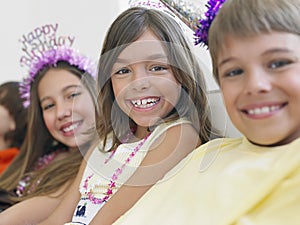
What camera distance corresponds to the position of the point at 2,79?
245cm

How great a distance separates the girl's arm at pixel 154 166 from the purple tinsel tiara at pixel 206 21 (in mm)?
183

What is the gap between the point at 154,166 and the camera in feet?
3.45

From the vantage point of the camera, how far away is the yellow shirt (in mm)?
773

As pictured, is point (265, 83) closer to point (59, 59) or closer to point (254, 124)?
point (254, 124)

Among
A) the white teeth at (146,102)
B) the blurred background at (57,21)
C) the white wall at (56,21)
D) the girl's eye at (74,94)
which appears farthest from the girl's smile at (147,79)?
the white wall at (56,21)

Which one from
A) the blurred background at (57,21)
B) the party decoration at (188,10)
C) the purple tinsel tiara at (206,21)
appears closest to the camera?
the purple tinsel tiara at (206,21)

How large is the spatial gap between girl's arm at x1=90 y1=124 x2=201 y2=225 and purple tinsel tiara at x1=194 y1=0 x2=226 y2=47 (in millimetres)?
183

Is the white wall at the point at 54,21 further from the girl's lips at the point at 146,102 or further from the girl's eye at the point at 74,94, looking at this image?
the girl's lips at the point at 146,102

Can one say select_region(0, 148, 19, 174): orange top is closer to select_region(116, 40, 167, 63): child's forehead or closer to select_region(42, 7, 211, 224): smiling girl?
select_region(42, 7, 211, 224): smiling girl

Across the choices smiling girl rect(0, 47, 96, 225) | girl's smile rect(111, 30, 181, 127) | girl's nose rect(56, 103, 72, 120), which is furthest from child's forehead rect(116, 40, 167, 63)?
girl's nose rect(56, 103, 72, 120)

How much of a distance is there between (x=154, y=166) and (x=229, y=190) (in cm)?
26

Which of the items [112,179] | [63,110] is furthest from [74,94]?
[112,179]

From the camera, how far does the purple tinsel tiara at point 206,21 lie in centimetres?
95

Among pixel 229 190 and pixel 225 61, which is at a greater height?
pixel 225 61
